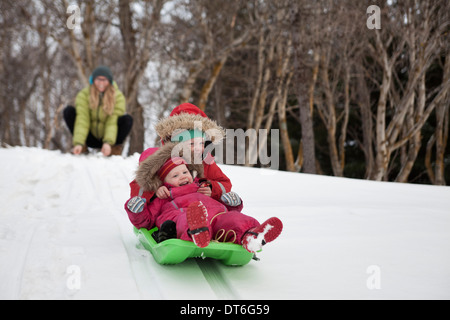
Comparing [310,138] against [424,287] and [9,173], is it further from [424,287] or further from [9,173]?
[424,287]

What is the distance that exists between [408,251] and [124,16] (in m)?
7.98

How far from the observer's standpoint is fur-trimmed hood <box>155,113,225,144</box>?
2342 mm

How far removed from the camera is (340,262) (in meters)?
1.90

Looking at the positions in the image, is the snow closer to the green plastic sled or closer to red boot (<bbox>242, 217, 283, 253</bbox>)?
the green plastic sled

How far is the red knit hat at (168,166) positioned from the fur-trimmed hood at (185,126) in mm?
228

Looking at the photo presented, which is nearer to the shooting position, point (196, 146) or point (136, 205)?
point (136, 205)

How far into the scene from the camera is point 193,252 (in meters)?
1.70

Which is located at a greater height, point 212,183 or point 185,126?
point 185,126

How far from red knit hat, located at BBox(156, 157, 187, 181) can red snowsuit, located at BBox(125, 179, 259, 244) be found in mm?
65

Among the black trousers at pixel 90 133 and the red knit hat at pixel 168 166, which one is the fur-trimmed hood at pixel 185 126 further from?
the black trousers at pixel 90 133

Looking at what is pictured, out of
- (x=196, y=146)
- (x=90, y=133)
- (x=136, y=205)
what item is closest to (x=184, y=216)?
(x=136, y=205)

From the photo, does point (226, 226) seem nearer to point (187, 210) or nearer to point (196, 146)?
point (187, 210)

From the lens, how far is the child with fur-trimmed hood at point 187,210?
1593 millimetres

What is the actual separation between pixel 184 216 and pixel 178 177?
1.29 feet
